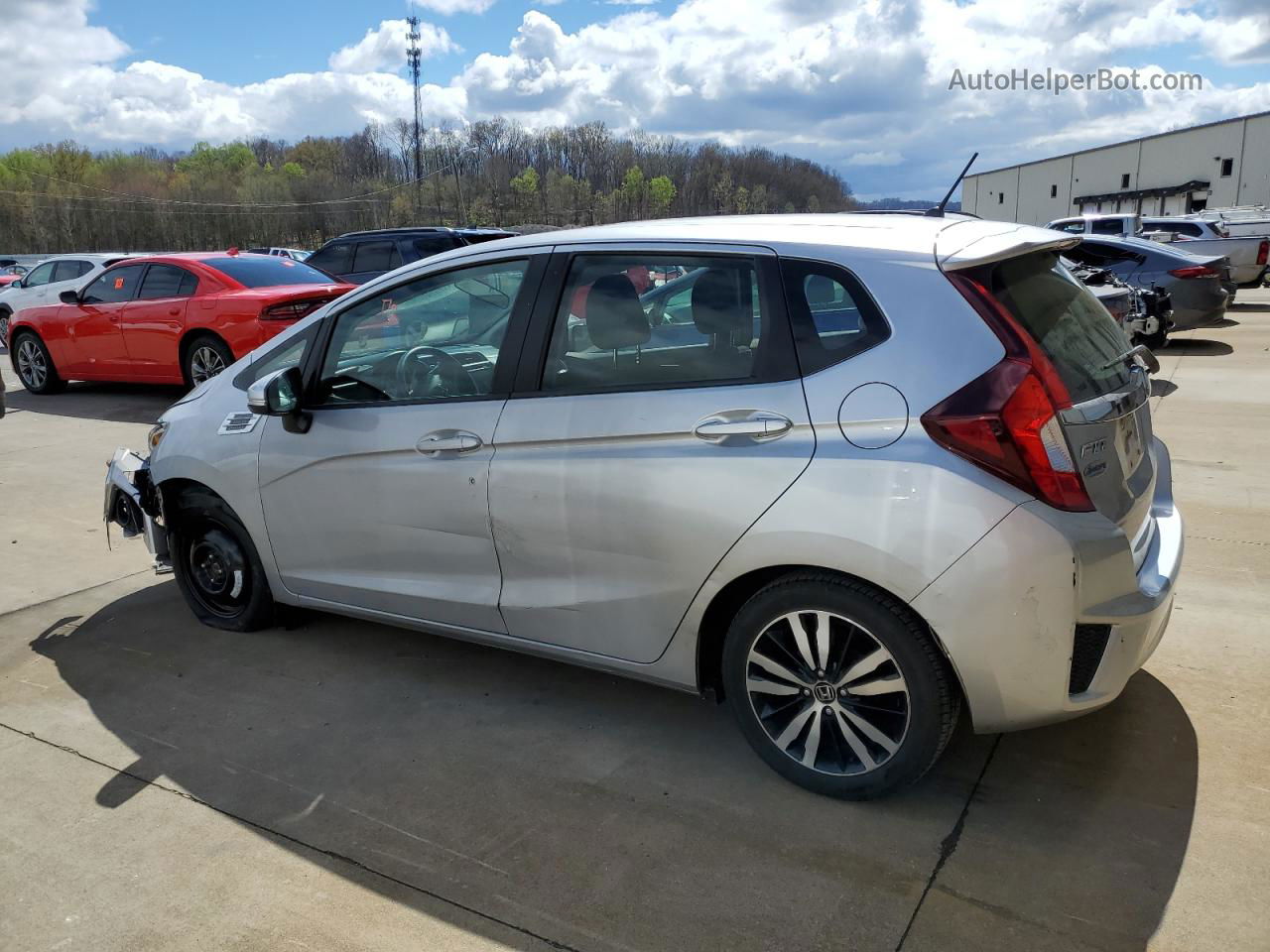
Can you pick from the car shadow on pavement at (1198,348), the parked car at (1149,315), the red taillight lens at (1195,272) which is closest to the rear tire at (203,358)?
the parked car at (1149,315)

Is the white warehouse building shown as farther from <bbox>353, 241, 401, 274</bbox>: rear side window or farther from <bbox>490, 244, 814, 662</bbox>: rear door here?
<bbox>490, 244, 814, 662</bbox>: rear door

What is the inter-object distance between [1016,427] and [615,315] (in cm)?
137

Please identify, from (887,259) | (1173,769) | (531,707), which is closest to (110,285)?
(531,707)

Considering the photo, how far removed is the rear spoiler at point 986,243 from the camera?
2797 millimetres

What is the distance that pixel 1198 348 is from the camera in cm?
1346

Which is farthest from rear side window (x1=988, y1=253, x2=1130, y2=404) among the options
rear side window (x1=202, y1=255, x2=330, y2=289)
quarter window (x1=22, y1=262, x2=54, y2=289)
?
quarter window (x1=22, y1=262, x2=54, y2=289)

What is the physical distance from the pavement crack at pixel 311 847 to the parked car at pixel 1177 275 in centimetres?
1282

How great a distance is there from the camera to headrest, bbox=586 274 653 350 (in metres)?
3.28

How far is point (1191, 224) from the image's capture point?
20828mm

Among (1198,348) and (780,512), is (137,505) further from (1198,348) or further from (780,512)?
(1198,348)

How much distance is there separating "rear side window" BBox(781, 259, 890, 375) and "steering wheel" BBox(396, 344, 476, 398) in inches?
48.6

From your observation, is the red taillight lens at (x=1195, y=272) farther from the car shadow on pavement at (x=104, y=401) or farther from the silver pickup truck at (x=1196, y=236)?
the car shadow on pavement at (x=104, y=401)

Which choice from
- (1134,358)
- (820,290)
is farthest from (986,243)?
(1134,358)

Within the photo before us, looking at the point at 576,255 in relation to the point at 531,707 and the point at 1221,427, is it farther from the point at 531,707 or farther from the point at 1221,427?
the point at 1221,427
